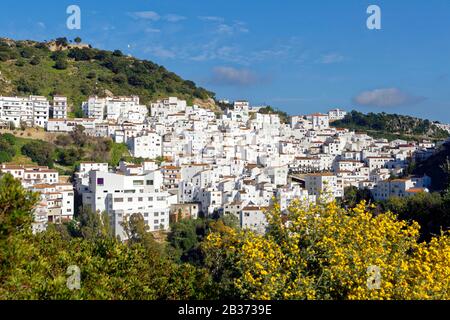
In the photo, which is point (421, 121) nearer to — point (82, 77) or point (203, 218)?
point (82, 77)

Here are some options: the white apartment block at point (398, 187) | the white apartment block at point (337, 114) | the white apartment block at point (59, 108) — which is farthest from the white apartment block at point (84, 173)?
the white apartment block at point (337, 114)

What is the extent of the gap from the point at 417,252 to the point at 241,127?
56.0m

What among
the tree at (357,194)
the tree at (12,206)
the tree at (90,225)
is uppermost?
the tree at (12,206)

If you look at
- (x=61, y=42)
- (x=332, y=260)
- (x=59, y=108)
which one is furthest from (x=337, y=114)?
(x=332, y=260)

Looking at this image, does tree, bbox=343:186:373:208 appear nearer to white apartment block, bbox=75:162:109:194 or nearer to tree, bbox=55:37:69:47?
white apartment block, bbox=75:162:109:194

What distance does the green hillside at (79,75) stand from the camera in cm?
6334

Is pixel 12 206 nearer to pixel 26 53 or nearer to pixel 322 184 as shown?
pixel 322 184

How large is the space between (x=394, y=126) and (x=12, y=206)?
85.4m

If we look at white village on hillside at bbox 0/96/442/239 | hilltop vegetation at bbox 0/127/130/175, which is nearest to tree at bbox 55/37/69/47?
white village on hillside at bbox 0/96/442/239

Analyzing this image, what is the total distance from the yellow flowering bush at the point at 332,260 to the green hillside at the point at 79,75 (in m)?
53.1

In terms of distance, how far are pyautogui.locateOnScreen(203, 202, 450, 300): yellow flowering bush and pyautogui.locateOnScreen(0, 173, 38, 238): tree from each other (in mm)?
3178

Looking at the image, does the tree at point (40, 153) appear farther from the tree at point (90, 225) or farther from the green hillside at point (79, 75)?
the green hillside at point (79, 75)

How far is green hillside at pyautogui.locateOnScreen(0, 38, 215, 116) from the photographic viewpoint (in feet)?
208
